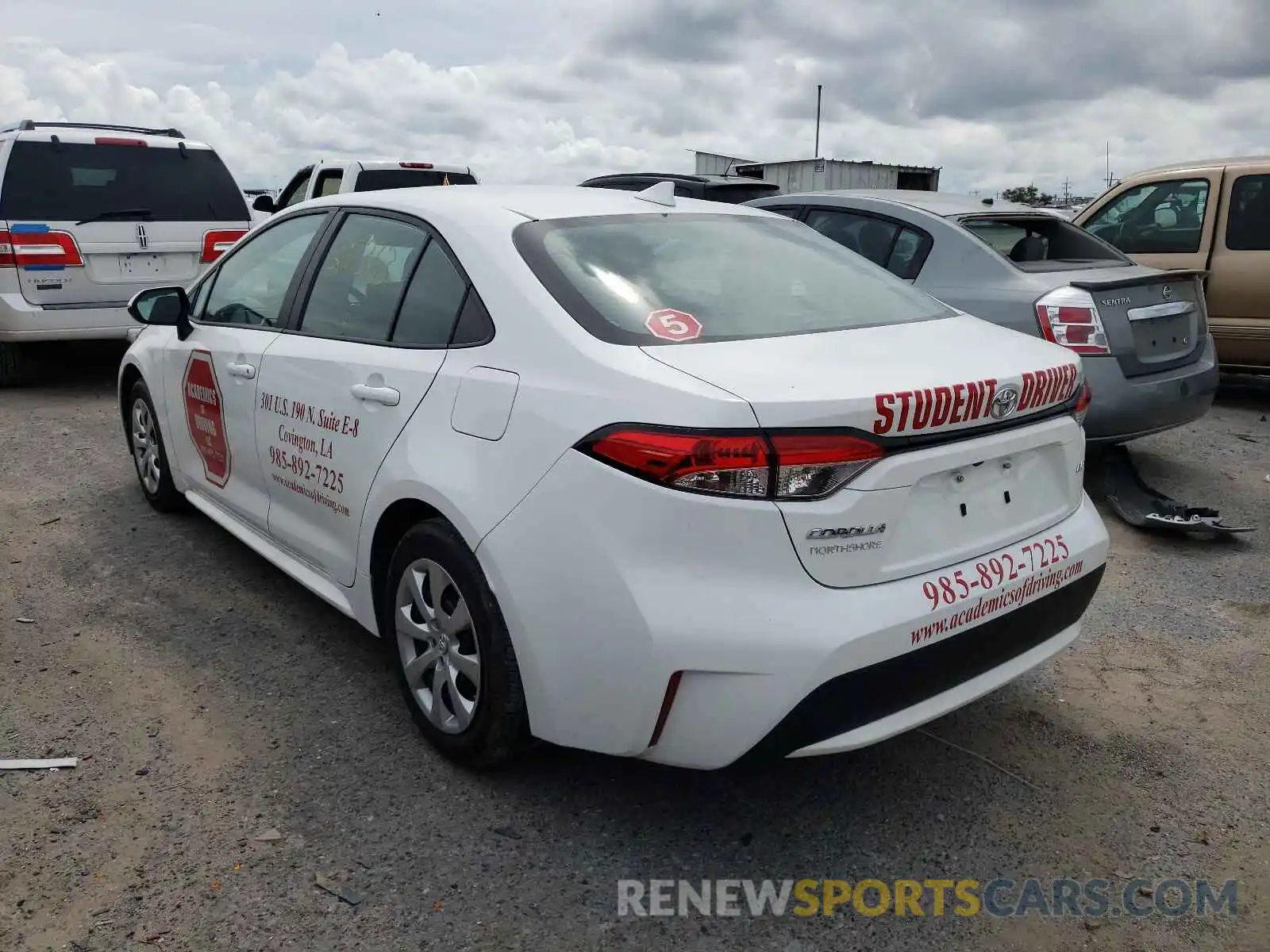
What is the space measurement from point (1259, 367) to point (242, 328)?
6.89 meters

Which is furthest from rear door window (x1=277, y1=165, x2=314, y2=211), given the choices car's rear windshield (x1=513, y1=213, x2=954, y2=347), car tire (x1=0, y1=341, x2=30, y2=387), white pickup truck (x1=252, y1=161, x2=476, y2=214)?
car's rear windshield (x1=513, y1=213, x2=954, y2=347)

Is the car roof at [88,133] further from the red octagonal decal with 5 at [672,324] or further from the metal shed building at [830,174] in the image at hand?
the metal shed building at [830,174]

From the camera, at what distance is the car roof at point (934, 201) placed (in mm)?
5762

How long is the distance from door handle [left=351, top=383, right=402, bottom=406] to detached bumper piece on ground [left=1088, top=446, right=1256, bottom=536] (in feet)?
12.0

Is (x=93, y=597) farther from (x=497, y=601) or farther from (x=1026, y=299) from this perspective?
(x=1026, y=299)

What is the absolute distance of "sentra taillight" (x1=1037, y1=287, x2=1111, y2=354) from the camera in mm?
4996

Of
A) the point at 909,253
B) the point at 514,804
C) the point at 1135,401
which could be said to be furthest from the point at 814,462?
the point at 909,253

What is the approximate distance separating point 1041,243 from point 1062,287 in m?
0.82

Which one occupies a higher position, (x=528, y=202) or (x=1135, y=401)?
(x=528, y=202)

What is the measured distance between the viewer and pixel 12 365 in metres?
8.20

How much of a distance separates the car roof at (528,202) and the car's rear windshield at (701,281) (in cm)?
8

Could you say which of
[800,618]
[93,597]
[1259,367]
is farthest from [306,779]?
[1259,367]

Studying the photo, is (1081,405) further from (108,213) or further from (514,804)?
(108,213)

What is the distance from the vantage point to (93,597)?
409 centimetres
